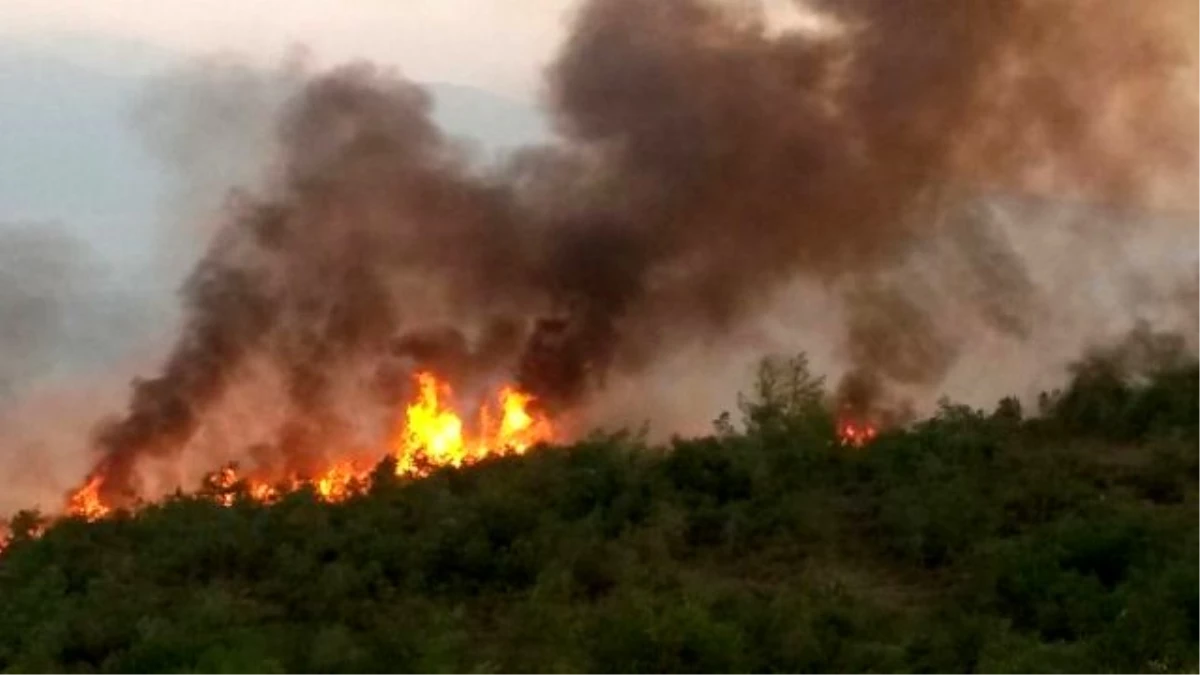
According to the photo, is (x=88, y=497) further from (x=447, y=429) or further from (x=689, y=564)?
(x=689, y=564)

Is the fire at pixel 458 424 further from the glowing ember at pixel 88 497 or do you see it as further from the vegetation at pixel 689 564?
the vegetation at pixel 689 564

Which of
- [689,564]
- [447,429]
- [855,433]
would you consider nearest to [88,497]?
[447,429]

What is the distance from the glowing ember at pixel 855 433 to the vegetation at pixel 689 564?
0.25 m

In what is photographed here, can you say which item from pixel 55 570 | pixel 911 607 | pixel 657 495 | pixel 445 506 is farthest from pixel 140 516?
pixel 911 607

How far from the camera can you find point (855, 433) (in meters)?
17.0

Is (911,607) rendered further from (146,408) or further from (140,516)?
(146,408)

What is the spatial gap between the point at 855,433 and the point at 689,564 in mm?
5273

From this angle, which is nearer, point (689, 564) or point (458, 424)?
point (689, 564)

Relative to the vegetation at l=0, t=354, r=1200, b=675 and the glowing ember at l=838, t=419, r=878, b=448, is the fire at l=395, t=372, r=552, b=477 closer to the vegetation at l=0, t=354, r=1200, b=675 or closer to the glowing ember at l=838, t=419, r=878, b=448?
the glowing ember at l=838, t=419, r=878, b=448

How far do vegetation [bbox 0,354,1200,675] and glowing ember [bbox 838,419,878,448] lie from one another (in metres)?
0.25

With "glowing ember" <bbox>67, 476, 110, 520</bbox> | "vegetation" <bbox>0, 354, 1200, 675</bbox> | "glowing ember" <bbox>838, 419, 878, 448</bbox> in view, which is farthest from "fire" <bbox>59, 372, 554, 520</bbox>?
"vegetation" <bbox>0, 354, 1200, 675</bbox>

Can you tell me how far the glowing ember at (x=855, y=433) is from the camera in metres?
15.2

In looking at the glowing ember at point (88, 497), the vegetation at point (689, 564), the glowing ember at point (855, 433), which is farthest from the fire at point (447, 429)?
the vegetation at point (689, 564)

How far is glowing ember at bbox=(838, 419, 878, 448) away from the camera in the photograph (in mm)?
15219
